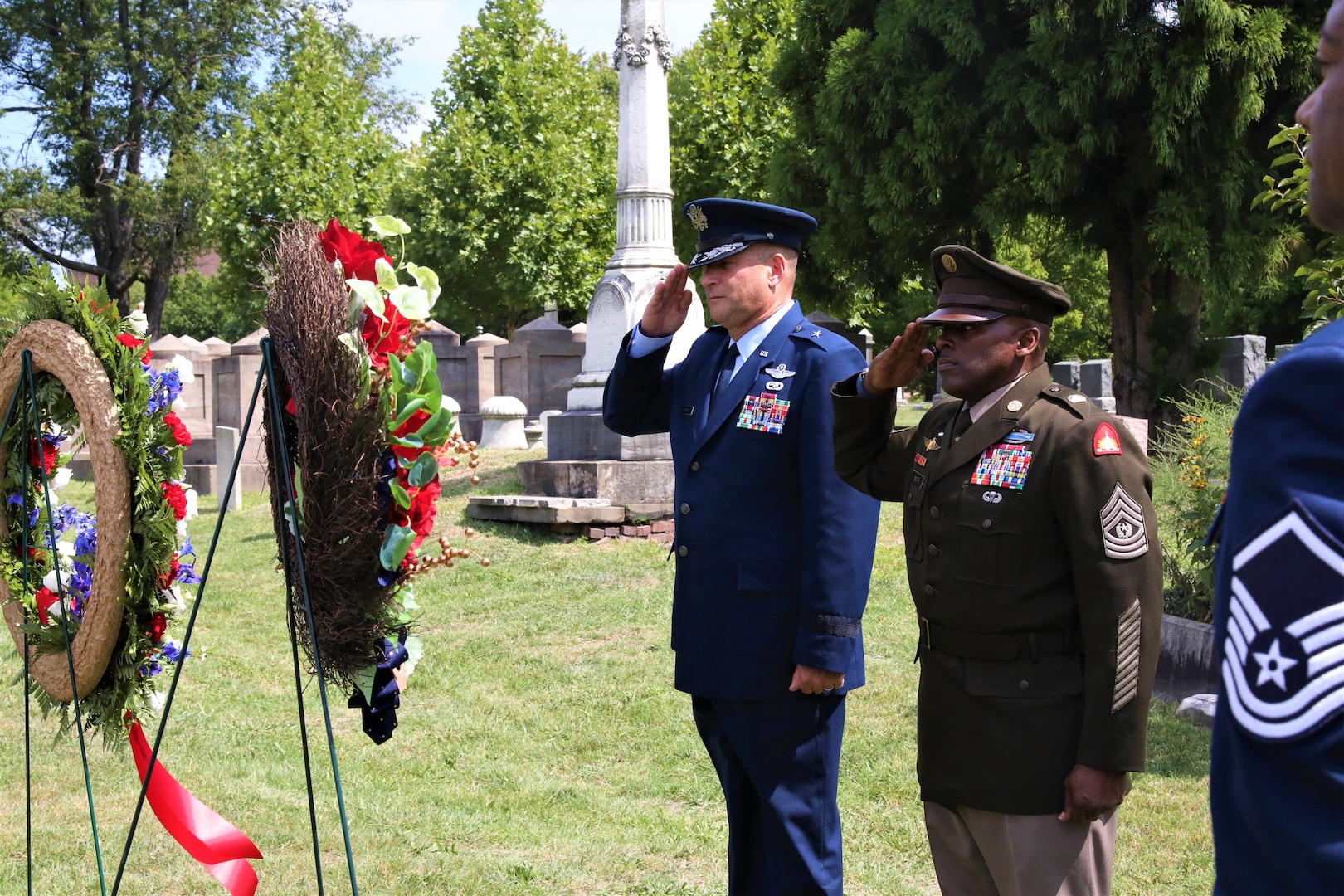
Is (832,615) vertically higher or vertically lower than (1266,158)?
lower

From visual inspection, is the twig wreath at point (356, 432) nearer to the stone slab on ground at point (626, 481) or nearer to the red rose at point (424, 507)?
the red rose at point (424, 507)

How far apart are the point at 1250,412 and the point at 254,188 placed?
29.3 meters

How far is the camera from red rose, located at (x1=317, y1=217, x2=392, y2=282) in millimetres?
3021

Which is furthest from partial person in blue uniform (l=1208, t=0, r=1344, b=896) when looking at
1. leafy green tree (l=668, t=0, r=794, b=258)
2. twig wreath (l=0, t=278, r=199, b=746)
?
leafy green tree (l=668, t=0, r=794, b=258)

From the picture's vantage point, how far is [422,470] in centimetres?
293

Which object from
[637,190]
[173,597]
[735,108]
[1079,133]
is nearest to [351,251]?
[173,597]

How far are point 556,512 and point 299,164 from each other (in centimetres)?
2125

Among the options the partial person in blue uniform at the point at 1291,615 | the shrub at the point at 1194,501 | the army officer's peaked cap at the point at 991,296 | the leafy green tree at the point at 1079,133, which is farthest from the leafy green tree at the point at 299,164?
the partial person in blue uniform at the point at 1291,615

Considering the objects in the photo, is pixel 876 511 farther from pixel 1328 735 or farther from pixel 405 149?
pixel 405 149

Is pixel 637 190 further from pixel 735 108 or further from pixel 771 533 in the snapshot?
pixel 735 108

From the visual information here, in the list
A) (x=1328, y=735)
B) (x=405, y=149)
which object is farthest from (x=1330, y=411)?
(x=405, y=149)

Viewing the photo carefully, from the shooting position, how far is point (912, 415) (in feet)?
86.7

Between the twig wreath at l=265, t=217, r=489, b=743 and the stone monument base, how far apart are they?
7.84m

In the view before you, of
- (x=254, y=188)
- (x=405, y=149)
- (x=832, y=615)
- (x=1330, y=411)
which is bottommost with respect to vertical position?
(x=832, y=615)
